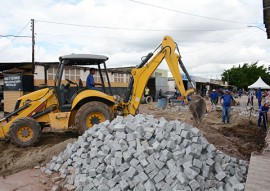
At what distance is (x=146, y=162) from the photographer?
15.3 feet

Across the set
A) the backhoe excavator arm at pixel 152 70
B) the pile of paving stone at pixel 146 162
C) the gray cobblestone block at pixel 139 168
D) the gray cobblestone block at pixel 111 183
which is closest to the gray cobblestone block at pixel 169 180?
the pile of paving stone at pixel 146 162

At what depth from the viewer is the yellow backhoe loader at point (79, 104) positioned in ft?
22.4

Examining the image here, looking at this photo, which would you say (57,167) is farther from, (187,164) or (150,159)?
(187,164)

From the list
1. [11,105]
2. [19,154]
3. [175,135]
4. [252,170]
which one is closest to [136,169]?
[175,135]

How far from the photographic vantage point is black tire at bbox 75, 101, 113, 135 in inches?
269

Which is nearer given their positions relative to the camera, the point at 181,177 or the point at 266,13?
the point at 181,177

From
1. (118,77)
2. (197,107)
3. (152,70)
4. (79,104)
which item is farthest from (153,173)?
(118,77)

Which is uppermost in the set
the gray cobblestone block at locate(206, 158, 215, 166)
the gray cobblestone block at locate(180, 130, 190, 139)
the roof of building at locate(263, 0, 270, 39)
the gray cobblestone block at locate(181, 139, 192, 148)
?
the roof of building at locate(263, 0, 270, 39)

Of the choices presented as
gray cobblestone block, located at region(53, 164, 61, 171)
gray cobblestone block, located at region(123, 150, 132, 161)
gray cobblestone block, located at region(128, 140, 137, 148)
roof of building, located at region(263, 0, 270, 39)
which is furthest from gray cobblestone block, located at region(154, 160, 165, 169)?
roof of building, located at region(263, 0, 270, 39)

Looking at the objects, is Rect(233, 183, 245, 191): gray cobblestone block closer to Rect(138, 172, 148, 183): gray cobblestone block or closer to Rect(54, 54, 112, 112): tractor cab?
Rect(138, 172, 148, 183): gray cobblestone block

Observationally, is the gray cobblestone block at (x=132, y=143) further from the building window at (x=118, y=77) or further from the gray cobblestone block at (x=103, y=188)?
the building window at (x=118, y=77)

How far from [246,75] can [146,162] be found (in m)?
63.4

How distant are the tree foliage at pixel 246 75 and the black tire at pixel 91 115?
6041 cm

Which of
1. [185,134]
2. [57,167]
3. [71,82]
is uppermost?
[71,82]
